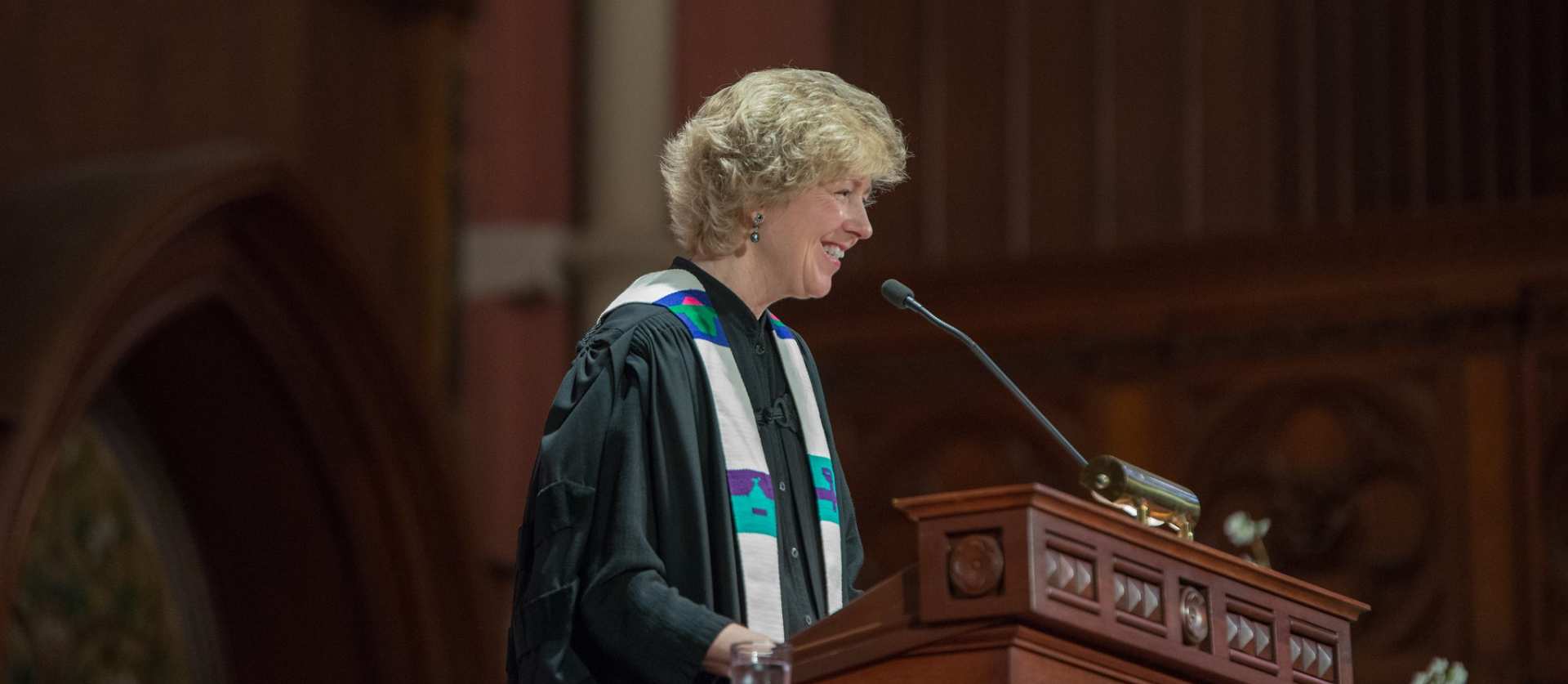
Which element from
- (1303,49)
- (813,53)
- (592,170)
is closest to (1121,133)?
(1303,49)

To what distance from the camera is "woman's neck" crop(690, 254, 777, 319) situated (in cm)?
281

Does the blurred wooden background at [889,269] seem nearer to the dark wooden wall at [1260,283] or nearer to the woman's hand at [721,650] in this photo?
the dark wooden wall at [1260,283]

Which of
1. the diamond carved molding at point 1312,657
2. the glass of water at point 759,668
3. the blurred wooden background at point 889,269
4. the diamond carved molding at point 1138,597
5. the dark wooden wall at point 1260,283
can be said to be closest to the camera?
the glass of water at point 759,668

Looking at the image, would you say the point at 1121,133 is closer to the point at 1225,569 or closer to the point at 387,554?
the point at 387,554

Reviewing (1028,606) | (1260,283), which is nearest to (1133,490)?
(1028,606)

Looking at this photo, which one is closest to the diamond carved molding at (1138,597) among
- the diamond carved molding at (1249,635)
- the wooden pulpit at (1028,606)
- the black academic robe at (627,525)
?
the wooden pulpit at (1028,606)

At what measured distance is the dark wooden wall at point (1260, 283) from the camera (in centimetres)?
594

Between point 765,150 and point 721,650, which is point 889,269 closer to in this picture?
point 765,150

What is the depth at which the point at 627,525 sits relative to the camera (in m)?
2.52

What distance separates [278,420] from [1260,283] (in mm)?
2635

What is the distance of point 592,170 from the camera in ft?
24.7

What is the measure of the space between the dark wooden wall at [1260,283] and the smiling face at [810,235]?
3.48 m

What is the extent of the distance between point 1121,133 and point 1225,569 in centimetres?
455

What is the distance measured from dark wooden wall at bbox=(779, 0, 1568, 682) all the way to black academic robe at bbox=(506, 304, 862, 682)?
144 inches
